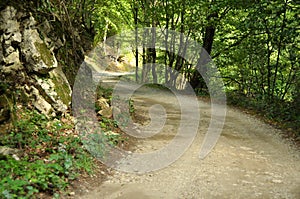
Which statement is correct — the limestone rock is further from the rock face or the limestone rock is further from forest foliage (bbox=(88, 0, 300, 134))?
forest foliage (bbox=(88, 0, 300, 134))

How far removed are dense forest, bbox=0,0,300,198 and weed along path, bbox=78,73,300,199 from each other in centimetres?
88

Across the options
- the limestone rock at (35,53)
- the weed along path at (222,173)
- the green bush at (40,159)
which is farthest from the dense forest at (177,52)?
the weed along path at (222,173)

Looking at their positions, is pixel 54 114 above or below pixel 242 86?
below

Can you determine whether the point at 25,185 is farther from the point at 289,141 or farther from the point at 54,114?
the point at 289,141

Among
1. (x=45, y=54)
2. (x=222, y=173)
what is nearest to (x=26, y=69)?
(x=45, y=54)

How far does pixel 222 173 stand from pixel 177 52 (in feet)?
46.0

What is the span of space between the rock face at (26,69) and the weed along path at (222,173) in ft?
7.32

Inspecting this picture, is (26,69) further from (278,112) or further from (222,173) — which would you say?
(278,112)

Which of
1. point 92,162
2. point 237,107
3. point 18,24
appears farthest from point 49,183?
point 237,107

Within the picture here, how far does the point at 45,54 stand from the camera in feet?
22.1

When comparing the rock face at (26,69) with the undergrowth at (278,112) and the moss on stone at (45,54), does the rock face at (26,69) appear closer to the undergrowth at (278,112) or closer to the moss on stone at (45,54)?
the moss on stone at (45,54)

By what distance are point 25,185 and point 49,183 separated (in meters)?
0.35

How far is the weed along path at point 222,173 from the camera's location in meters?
4.43

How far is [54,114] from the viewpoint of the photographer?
637 cm
